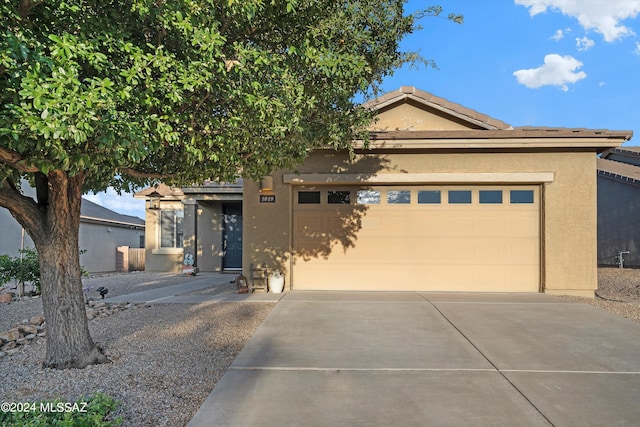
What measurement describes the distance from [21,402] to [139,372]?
1052 millimetres

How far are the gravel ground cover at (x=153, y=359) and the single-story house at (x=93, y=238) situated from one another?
33.5 feet

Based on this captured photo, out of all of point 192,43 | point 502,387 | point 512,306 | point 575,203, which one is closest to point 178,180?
point 192,43

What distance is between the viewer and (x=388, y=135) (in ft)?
30.5

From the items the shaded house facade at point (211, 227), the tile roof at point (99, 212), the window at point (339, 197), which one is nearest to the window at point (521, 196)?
the window at point (339, 197)

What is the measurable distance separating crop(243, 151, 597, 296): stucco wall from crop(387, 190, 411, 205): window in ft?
1.73

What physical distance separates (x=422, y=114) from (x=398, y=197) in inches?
114

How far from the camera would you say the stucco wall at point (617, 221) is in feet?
53.4

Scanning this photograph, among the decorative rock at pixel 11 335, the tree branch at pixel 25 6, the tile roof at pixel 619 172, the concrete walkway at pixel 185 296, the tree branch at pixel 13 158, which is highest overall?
the tile roof at pixel 619 172

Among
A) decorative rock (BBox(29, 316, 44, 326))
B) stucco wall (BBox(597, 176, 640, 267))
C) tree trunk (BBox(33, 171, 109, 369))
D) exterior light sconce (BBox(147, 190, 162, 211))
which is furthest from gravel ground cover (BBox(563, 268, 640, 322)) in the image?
exterior light sconce (BBox(147, 190, 162, 211))

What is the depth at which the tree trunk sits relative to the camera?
4.57 meters

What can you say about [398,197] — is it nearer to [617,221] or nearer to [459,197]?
[459,197]

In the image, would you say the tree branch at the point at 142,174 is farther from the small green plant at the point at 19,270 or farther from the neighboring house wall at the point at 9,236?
the neighboring house wall at the point at 9,236

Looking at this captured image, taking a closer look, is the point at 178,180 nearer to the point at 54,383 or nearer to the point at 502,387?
the point at 54,383

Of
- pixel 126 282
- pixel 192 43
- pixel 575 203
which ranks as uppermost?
pixel 192 43
